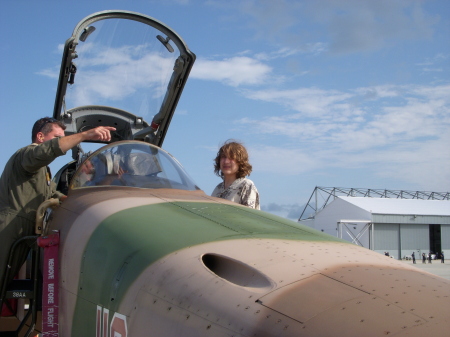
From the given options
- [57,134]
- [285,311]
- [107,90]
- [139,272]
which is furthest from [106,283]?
[107,90]

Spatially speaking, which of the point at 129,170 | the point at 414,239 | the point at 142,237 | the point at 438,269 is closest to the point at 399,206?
the point at 414,239

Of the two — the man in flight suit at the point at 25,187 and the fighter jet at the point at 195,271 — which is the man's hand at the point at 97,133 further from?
the fighter jet at the point at 195,271

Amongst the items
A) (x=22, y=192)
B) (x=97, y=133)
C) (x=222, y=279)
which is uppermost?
(x=97, y=133)

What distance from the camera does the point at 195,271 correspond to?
262cm

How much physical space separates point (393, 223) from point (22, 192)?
1962 inches

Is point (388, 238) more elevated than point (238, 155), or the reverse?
point (388, 238)

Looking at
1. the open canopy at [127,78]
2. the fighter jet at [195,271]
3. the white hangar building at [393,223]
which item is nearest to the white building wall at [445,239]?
the white hangar building at [393,223]

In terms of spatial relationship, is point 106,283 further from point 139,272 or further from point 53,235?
point 53,235

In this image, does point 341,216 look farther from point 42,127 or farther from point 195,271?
point 195,271

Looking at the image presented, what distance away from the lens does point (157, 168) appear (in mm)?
5023

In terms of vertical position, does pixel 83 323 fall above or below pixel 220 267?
below

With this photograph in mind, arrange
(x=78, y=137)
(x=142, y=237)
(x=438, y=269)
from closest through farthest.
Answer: (x=142, y=237) → (x=78, y=137) → (x=438, y=269)

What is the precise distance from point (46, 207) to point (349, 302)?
3.28m

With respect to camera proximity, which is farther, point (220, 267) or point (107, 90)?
point (107, 90)
